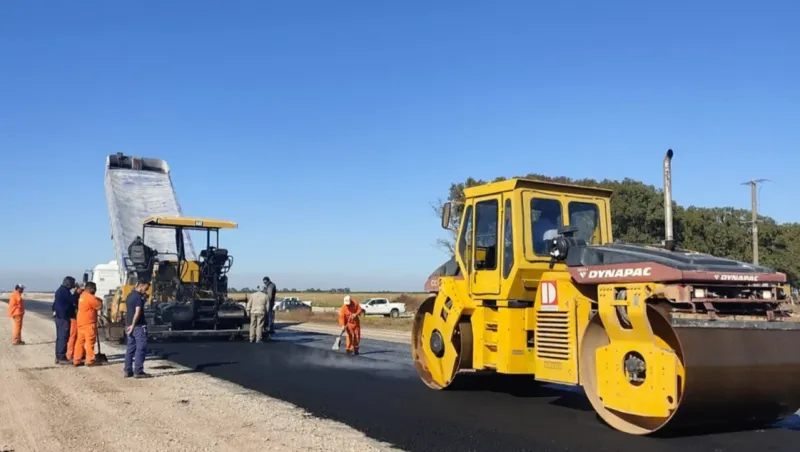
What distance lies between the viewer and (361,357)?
14.5 meters

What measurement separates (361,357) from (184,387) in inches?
202

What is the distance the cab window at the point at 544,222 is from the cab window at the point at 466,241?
37.2 inches

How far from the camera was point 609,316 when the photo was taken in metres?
6.83

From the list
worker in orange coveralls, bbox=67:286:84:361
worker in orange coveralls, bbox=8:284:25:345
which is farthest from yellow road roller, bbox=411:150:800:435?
worker in orange coveralls, bbox=8:284:25:345

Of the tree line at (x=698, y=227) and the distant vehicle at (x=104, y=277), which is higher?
the tree line at (x=698, y=227)

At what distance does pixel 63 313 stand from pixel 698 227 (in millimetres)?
30094

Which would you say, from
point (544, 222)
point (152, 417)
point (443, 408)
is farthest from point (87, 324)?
point (544, 222)

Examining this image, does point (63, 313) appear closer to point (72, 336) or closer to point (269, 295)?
point (72, 336)

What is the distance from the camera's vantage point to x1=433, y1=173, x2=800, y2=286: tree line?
103ft

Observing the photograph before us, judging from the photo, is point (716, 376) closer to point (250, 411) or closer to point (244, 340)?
point (250, 411)

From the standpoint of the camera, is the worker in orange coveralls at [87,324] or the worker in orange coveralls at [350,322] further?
the worker in orange coveralls at [350,322]

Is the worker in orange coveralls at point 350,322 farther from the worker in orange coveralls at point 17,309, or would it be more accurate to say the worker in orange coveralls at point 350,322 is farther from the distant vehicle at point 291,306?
the distant vehicle at point 291,306

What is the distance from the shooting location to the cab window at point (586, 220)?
863 centimetres

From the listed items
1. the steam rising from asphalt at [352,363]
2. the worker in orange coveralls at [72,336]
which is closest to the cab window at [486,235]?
the steam rising from asphalt at [352,363]
